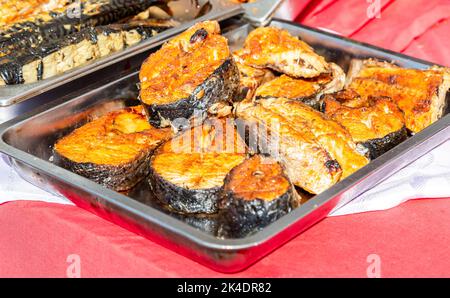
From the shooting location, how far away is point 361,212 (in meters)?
2.29

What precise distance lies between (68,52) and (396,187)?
1.65 meters

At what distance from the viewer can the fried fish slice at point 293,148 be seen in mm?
2258

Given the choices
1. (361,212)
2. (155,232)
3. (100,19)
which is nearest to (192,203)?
(155,232)

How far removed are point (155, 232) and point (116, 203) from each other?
17cm

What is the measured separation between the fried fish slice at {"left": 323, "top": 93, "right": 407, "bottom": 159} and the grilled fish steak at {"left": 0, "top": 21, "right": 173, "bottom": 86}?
3.64 ft

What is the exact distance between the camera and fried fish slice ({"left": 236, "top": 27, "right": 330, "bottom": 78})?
9.23 feet

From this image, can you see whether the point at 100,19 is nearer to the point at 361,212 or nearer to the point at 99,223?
the point at 99,223

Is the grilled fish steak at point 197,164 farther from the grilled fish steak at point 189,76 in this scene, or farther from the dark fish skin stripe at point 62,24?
the dark fish skin stripe at point 62,24

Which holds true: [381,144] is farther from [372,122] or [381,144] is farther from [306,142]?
[306,142]

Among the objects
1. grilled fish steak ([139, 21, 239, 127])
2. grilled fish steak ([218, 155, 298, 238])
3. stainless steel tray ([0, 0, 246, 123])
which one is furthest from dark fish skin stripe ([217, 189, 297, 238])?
stainless steel tray ([0, 0, 246, 123])

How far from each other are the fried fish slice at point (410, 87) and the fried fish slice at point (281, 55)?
8.3 inches
